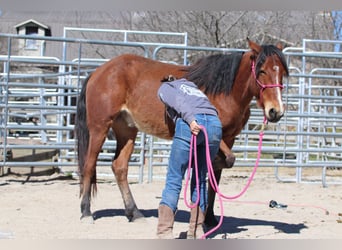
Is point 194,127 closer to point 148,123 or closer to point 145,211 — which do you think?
point 148,123

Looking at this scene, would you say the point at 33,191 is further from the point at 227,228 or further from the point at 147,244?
the point at 147,244

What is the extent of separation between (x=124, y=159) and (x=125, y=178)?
0.22 meters

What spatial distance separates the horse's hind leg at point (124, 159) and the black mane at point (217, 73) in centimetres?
119

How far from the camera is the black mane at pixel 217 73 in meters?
4.72

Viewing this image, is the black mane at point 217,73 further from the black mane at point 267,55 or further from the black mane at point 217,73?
the black mane at point 267,55

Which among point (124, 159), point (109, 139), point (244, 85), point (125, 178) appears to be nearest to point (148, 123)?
point (124, 159)


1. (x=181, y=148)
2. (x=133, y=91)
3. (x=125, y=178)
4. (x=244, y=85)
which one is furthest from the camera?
(x=125, y=178)

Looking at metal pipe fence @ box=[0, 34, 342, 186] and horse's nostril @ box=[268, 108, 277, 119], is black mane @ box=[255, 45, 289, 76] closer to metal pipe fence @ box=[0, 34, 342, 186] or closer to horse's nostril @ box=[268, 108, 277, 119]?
horse's nostril @ box=[268, 108, 277, 119]

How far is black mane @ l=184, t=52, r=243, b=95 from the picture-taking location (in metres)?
4.72

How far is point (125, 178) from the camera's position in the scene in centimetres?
560

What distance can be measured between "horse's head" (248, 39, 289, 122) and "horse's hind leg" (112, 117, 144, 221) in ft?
5.82

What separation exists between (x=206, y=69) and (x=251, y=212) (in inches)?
85.0

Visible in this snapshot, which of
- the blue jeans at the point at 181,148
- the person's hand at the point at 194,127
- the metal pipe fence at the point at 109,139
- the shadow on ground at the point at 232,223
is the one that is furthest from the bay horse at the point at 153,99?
the metal pipe fence at the point at 109,139
